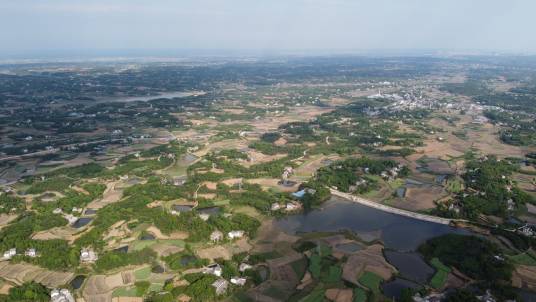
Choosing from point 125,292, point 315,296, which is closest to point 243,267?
point 315,296

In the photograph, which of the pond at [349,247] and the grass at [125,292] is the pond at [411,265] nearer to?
the pond at [349,247]

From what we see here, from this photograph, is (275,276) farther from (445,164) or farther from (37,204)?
(445,164)

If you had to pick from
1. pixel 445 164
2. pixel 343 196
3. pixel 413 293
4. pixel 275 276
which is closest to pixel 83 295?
pixel 275 276

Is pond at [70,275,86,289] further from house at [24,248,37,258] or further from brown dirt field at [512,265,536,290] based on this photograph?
brown dirt field at [512,265,536,290]

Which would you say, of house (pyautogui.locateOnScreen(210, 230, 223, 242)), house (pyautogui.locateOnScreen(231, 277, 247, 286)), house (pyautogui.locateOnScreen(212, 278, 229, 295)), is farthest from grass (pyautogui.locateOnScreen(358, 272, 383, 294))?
house (pyautogui.locateOnScreen(210, 230, 223, 242))

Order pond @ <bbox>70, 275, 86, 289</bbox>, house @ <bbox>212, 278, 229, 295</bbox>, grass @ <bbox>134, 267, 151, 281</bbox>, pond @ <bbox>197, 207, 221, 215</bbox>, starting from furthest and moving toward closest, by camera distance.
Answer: pond @ <bbox>197, 207, 221, 215</bbox> → grass @ <bbox>134, 267, 151, 281</bbox> → pond @ <bbox>70, 275, 86, 289</bbox> → house @ <bbox>212, 278, 229, 295</bbox>
